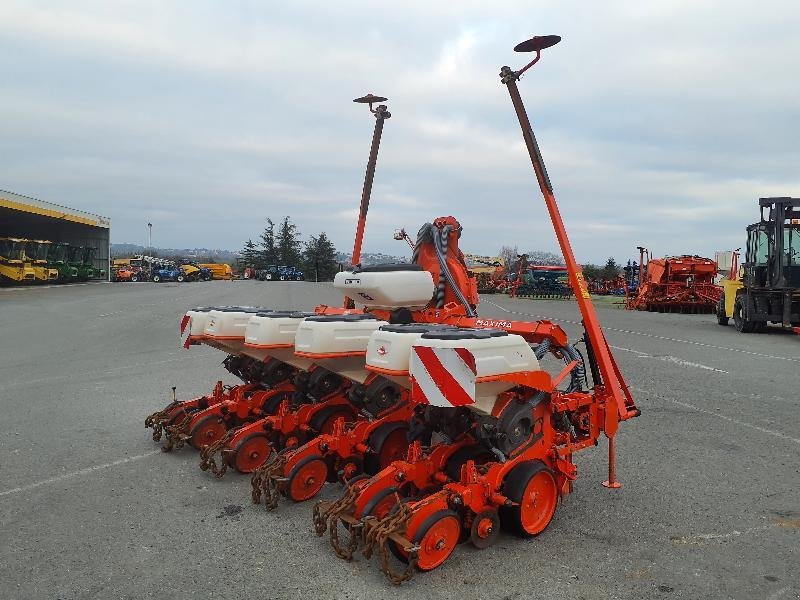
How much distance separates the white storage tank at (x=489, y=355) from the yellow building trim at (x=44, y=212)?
3644 cm

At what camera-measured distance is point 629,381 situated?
9.66 m

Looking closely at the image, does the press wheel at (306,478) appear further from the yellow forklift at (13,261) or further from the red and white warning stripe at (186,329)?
the yellow forklift at (13,261)

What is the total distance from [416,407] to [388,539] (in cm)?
117

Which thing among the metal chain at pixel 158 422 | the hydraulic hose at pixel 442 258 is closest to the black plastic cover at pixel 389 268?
the hydraulic hose at pixel 442 258

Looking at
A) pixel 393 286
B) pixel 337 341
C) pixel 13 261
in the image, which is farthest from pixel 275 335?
pixel 13 261

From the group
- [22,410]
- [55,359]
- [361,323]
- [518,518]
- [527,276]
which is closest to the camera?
[518,518]

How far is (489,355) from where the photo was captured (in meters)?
3.78

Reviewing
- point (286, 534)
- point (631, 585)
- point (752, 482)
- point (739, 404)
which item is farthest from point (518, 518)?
point (739, 404)

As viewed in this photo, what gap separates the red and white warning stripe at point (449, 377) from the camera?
11.8 feet

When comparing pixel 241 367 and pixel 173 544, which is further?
pixel 241 367

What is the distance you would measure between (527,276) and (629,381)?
2965 centimetres

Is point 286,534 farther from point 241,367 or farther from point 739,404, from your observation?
point 739,404

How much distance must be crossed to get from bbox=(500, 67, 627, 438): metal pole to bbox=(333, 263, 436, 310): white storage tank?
1268 mm

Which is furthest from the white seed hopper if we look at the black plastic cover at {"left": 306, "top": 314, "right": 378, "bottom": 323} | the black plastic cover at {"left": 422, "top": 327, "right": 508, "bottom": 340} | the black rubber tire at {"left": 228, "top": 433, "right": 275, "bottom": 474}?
the black plastic cover at {"left": 422, "top": 327, "right": 508, "bottom": 340}
